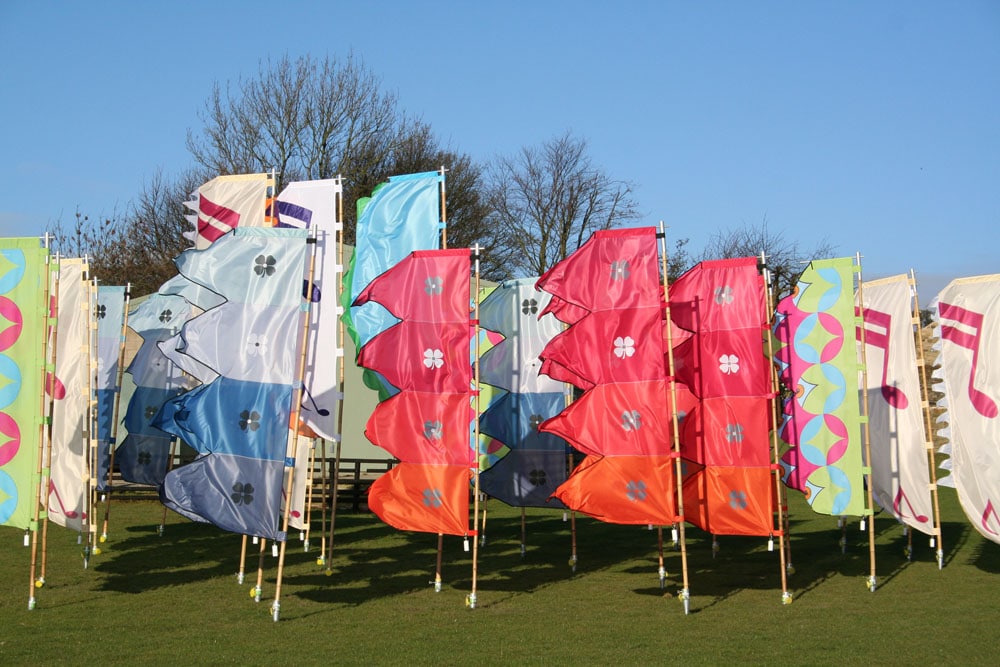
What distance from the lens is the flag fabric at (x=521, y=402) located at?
480 inches

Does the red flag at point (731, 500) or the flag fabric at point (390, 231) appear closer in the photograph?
the red flag at point (731, 500)

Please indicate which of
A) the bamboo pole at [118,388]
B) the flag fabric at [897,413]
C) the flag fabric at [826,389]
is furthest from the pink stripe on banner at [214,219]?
the flag fabric at [897,413]

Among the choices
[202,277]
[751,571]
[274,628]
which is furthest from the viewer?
[751,571]

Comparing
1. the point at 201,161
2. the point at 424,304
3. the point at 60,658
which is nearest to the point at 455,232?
the point at 201,161

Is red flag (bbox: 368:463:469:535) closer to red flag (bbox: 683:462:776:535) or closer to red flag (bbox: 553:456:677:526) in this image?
red flag (bbox: 553:456:677:526)

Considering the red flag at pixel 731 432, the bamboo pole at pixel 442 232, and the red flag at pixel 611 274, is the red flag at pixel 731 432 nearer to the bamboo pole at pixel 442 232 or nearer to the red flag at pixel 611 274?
the red flag at pixel 611 274

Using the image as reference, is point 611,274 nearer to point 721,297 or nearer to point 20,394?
point 721,297

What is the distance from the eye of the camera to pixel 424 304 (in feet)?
31.5

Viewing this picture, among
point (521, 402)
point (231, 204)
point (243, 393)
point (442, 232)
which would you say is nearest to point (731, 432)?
point (521, 402)

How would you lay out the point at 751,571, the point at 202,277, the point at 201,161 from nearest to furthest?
1. the point at 202,277
2. the point at 751,571
3. the point at 201,161

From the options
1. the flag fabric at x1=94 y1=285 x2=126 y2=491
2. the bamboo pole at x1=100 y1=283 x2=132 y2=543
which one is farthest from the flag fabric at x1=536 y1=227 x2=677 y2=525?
the flag fabric at x1=94 y1=285 x2=126 y2=491

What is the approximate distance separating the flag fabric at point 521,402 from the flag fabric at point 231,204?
3019mm

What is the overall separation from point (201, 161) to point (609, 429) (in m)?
25.6

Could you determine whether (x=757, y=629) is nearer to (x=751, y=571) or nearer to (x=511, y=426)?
(x=751, y=571)
